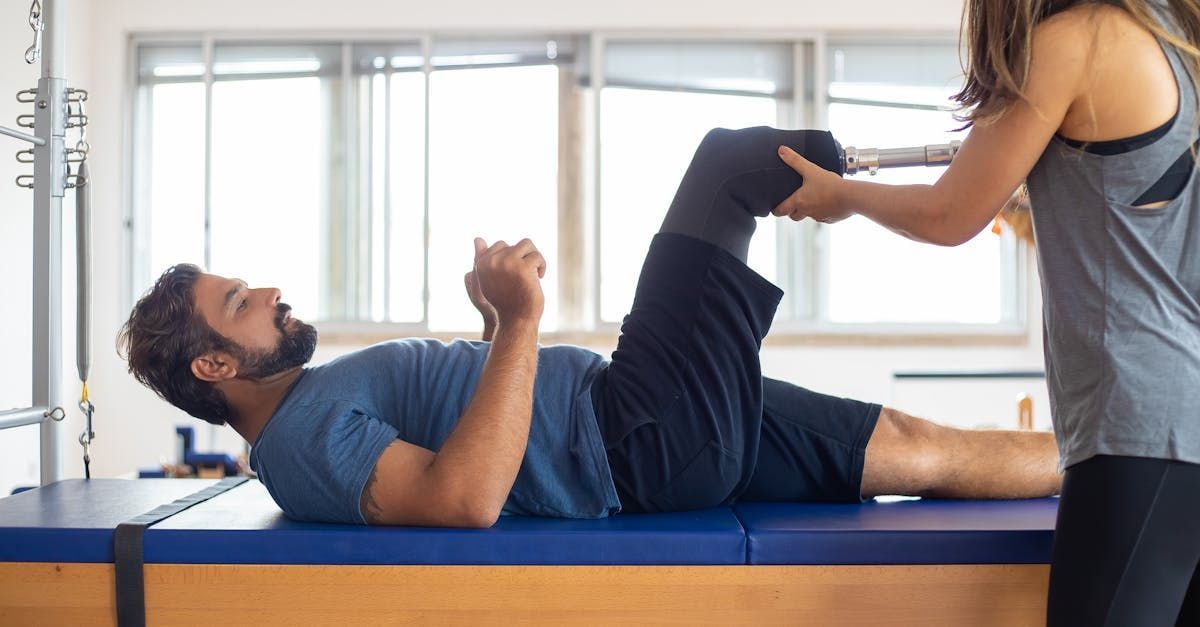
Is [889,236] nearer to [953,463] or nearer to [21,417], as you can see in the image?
[953,463]

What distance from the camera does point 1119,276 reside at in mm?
1050

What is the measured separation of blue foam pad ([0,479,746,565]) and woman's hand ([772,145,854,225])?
0.45m

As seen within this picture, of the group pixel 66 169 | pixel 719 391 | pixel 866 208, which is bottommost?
pixel 719 391

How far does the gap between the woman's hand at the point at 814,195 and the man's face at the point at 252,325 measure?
80cm

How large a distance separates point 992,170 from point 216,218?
5128 mm

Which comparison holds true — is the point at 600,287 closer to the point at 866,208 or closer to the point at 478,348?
the point at 478,348

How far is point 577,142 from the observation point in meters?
5.62

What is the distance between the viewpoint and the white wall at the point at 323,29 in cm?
548

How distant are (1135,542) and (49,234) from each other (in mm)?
1904

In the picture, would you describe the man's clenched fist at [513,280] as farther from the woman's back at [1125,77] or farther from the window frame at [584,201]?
the window frame at [584,201]

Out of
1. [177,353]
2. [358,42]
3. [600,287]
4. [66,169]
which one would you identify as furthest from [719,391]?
[358,42]

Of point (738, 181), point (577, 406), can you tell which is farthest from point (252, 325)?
point (738, 181)

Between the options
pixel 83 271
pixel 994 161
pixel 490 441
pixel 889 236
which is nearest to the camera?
pixel 994 161

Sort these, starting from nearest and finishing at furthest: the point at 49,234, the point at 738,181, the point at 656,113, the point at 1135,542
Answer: the point at 1135,542, the point at 738,181, the point at 49,234, the point at 656,113
